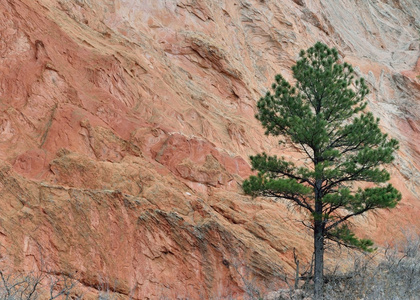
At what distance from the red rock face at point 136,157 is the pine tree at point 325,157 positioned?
199cm

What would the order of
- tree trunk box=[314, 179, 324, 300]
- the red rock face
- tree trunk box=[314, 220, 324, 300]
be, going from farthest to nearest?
the red rock face → tree trunk box=[314, 179, 324, 300] → tree trunk box=[314, 220, 324, 300]

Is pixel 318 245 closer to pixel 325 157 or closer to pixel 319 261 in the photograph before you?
pixel 319 261

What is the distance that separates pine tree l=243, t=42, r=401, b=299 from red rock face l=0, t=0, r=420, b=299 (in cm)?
199

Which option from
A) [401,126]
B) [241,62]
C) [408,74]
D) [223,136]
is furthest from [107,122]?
[408,74]

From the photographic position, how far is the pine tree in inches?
465

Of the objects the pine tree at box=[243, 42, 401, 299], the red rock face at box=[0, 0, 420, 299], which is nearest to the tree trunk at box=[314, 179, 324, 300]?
the pine tree at box=[243, 42, 401, 299]

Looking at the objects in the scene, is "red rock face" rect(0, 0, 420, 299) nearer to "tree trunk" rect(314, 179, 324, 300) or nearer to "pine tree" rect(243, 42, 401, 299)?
"tree trunk" rect(314, 179, 324, 300)

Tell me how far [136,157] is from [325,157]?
5.93m

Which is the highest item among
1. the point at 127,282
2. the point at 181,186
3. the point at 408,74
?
the point at 408,74

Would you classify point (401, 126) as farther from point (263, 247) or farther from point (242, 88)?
point (263, 247)

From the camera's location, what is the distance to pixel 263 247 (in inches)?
543

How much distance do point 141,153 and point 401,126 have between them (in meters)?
23.6

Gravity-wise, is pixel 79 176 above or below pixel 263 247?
below

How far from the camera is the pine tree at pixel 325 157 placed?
11812mm
